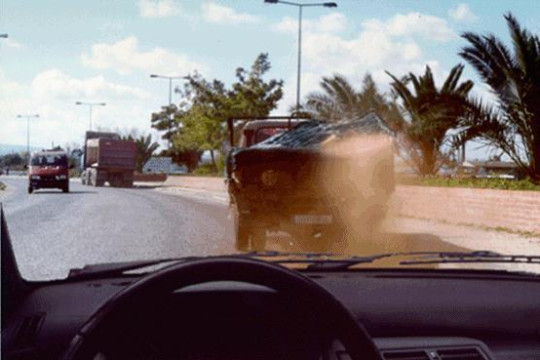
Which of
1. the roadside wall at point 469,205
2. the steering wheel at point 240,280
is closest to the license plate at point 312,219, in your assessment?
the roadside wall at point 469,205

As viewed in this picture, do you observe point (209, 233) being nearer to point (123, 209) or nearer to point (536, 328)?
point (123, 209)

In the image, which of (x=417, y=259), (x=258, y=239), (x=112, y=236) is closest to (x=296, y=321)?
(x=417, y=259)

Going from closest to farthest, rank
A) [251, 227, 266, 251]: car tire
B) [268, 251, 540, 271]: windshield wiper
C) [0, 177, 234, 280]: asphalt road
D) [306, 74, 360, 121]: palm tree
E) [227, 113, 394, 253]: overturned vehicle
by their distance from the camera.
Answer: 1. [268, 251, 540, 271]: windshield wiper
2. [306, 74, 360, 121]: palm tree
3. [227, 113, 394, 253]: overturned vehicle
4. [251, 227, 266, 251]: car tire
5. [0, 177, 234, 280]: asphalt road

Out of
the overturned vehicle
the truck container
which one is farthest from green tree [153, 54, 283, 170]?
the truck container

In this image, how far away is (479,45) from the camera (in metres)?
14.7

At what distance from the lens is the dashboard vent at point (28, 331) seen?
2764 mm

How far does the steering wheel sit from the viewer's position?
2.10 meters

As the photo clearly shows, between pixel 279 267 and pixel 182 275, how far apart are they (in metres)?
0.24

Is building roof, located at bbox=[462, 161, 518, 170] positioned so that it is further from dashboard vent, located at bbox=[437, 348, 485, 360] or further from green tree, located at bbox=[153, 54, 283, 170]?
dashboard vent, located at bbox=[437, 348, 485, 360]

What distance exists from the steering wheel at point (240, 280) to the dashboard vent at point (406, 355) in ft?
2.31

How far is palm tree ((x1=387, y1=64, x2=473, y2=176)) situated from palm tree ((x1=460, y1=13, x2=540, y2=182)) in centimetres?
77

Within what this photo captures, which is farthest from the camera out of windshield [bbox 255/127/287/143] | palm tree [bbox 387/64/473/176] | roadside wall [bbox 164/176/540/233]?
roadside wall [bbox 164/176/540/233]

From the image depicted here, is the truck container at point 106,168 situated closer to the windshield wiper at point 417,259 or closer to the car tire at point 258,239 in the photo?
the car tire at point 258,239

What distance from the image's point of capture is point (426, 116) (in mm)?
10234
